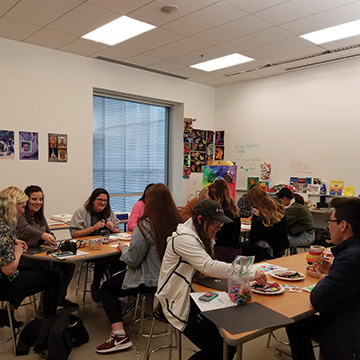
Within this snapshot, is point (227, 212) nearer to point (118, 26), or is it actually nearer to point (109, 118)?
point (118, 26)

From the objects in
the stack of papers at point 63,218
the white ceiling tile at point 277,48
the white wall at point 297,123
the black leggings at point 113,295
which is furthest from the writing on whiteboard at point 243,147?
the black leggings at point 113,295

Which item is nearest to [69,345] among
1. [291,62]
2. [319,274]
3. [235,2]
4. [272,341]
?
[272,341]

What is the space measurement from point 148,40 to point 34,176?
2469 mm

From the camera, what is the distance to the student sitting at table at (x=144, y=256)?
2738mm

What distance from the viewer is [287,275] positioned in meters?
2.46

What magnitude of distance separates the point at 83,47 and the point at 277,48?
275 cm

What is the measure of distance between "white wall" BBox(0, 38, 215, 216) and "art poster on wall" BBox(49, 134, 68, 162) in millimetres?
67

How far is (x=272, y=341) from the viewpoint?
311 cm

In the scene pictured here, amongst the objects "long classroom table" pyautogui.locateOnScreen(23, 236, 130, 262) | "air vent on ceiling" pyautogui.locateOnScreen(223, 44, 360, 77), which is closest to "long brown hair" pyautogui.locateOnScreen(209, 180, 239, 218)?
"long classroom table" pyautogui.locateOnScreen(23, 236, 130, 262)

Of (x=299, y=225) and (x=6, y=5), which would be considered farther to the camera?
(x=299, y=225)

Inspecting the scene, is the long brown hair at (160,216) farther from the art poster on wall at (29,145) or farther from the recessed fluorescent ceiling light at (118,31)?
the art poster on wall at (29,145)

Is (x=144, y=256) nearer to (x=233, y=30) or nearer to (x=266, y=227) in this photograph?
(x=266, y=227)

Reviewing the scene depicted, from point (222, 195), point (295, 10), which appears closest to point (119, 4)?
point (295, 10)

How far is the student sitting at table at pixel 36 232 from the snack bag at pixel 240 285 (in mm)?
1907
